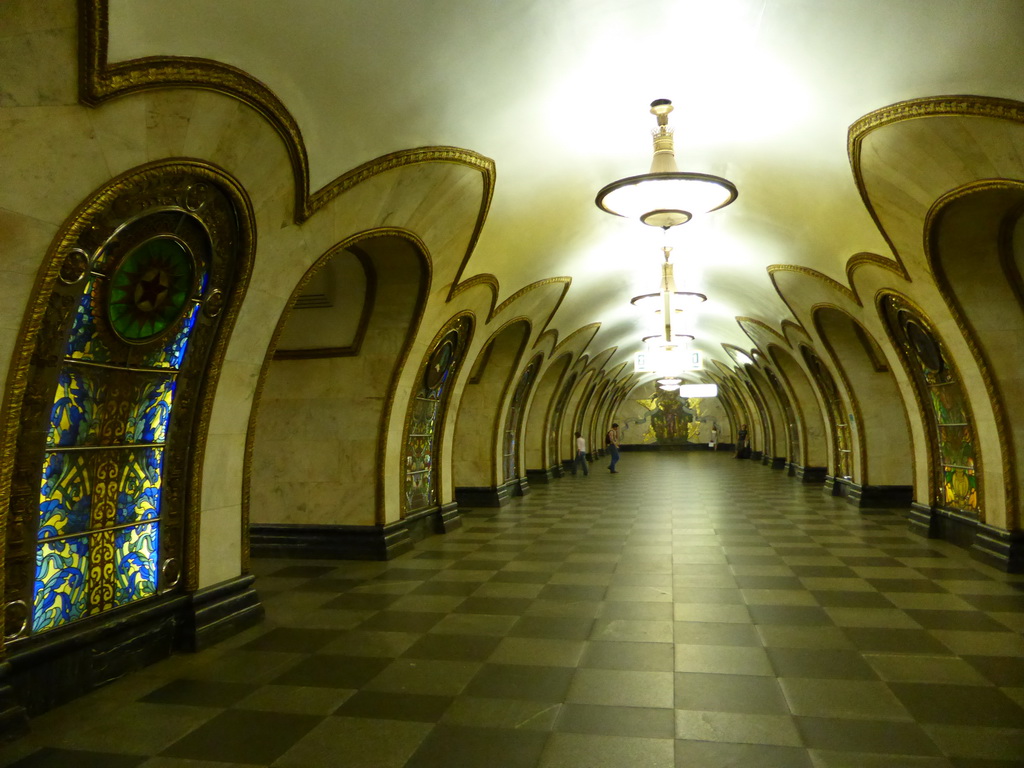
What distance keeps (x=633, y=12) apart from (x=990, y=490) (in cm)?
583

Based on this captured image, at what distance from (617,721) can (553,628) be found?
1.61 meters

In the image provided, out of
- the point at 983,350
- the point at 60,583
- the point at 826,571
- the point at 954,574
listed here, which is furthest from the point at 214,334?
the point at 983,350

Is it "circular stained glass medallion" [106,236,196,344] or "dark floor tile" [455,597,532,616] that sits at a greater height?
"circular stained glass medallion" [106,236,196,344]

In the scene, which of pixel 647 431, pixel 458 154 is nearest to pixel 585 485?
pixel 458 154

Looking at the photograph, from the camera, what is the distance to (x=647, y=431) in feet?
129

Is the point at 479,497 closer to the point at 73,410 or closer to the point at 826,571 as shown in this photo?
the point at 826,571

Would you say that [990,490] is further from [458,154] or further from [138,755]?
[138,755]

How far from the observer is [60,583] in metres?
3.85

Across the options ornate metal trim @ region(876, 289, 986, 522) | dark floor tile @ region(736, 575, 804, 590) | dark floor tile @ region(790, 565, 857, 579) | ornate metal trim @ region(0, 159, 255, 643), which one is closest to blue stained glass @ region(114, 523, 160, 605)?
ornate metal trim @ region(0, 159, 255, 643)

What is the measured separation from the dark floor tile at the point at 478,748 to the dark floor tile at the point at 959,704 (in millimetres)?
1831

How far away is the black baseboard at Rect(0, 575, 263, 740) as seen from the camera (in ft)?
11.5

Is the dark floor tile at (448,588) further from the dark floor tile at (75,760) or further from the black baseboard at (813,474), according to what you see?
the black baseboard at (813,474)

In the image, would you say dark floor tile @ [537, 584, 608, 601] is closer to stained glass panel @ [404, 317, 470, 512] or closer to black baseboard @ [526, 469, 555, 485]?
stained glass panel @ [404, 317, 470, 512]

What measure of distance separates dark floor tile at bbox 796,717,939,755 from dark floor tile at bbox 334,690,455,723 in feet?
5.61
